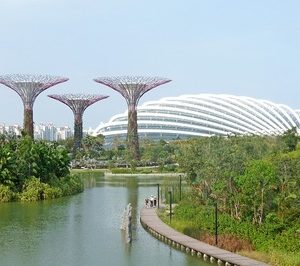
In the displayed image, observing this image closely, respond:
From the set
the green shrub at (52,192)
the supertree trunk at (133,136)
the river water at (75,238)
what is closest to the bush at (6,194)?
the river water at (75,238)

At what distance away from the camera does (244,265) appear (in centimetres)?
1934

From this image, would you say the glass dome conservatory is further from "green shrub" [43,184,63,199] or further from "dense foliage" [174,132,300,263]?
"dense foliage" [174,132,300,263]

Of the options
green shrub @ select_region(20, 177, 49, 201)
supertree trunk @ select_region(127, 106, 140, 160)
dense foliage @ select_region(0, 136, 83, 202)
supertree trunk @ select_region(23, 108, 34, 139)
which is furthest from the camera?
supertree trunk @ select_region(127, 106, 140, 160)

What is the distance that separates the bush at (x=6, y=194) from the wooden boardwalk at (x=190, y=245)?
12.8 metres

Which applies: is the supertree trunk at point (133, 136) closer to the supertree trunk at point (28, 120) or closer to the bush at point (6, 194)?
the supertree trunk at point (28, 120)

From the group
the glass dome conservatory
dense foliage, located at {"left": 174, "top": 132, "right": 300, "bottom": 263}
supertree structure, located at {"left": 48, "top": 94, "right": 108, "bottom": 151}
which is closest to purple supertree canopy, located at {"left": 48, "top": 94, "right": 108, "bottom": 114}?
supertree structure, located at {"left": 48, "top": 94, "right": 108, "bottom": 151}

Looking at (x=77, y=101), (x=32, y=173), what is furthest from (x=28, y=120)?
(x=32, y=173)

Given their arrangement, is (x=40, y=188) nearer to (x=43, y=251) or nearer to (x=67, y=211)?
(x=67, y=211)

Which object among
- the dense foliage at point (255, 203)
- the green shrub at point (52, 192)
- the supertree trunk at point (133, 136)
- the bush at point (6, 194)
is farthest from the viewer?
the supertree trunk at point (133, 136)

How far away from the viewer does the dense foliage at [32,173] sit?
4106 cm

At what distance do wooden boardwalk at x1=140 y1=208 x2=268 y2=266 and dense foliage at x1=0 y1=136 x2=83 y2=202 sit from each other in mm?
13105

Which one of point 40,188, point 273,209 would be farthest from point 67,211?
point 273,209

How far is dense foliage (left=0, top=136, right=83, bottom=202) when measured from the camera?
135 feet

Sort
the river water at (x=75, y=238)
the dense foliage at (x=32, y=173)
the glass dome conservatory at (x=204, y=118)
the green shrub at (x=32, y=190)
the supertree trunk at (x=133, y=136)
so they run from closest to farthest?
the river water at (x=75, y=238), the green shrub at (x=32, y=190), the dense foliage at (x=32, y=173), the supertree trunk at (x=133, y=136), the glass dome conservatory at (x=204, y=118)
